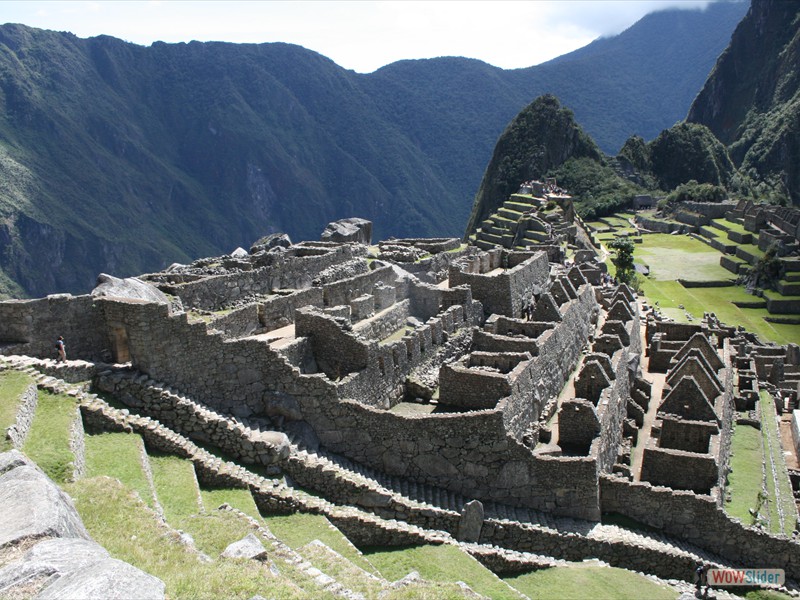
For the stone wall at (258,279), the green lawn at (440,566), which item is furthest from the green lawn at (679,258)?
the green lawn at (440,566)

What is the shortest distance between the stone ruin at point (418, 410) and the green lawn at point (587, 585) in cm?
60

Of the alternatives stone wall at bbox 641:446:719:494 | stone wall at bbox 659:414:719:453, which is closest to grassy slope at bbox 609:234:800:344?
stone wall at bbox 659:414:719:453

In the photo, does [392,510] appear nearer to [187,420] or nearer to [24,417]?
[187,420]

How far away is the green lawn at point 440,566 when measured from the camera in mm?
13565

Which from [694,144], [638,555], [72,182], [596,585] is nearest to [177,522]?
[596,585]

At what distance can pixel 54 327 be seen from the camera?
54.3ft

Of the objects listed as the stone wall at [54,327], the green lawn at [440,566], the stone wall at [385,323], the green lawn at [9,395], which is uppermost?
the stone wall at [54,327]

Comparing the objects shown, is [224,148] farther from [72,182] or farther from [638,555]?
[638,555]

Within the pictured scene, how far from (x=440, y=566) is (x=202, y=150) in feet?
403

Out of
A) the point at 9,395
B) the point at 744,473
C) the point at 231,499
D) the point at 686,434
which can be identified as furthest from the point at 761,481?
the point at 9,395

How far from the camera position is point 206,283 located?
76.1 ft

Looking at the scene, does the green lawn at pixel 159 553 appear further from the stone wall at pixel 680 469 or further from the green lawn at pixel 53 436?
the stone wall at pixel 680 469

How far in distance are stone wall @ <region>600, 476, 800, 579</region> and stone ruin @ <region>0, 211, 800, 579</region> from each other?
39mm

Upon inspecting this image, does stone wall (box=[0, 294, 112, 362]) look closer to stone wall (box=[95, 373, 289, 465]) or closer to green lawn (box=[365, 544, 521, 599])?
stone wall (box=[95, 373, 289, 465])
